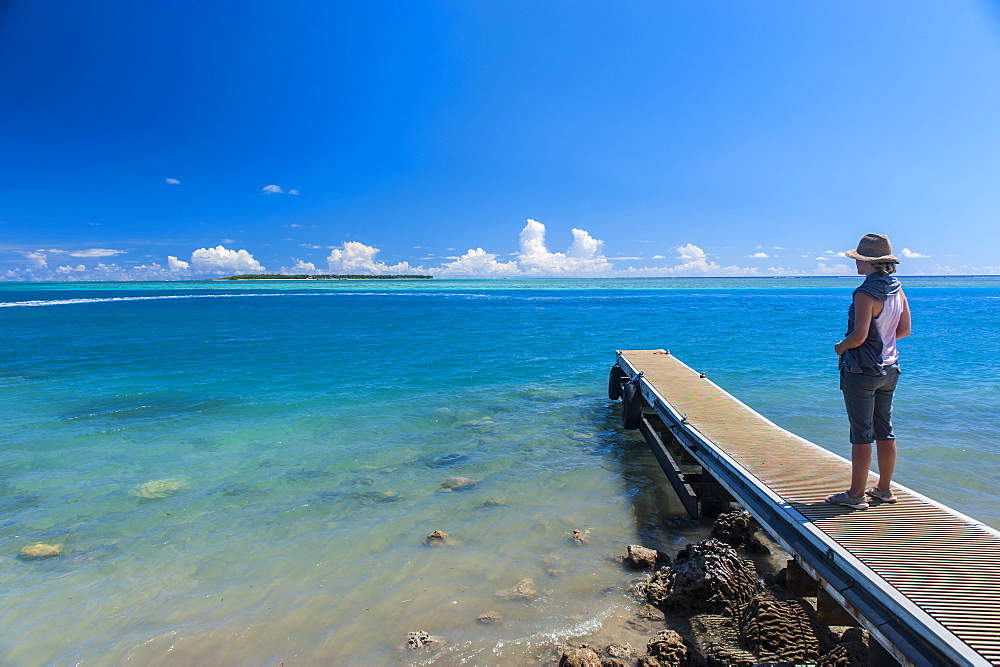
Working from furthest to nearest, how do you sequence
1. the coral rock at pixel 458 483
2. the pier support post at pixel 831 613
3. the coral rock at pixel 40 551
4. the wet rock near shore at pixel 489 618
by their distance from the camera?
the coral rock at pixel 458 483 → the coral rock at pixel 40 551 → the wet rock near shore at pixel 489 618 → the pier support post at pixel 831 613

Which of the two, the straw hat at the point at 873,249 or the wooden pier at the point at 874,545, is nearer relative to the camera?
the wooden pier at the point at 874,545

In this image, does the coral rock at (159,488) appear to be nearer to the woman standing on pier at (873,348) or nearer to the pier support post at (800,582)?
the pier support post at (800,582)

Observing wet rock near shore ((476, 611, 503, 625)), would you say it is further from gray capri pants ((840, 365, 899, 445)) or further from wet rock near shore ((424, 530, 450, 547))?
gray capri pants ((840, 365, 899, 445))

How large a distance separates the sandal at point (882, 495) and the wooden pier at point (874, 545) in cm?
6

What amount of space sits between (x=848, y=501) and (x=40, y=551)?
8.86 m

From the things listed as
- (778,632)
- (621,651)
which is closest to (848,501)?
(778,632)

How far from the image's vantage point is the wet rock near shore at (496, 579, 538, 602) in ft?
17.2

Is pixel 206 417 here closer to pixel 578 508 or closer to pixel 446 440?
pixel 446 440

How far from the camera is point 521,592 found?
5.34 meters

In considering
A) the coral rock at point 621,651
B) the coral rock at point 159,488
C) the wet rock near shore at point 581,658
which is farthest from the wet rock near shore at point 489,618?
the coral rock at point 159,488

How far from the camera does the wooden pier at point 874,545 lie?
10.9ft

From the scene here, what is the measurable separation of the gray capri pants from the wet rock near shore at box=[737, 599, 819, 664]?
1.56 metres

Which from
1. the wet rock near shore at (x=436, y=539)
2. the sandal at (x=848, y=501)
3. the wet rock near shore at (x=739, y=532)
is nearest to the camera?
the sandal at (x=848, y=501)

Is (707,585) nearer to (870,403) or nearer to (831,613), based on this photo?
(831,613)
